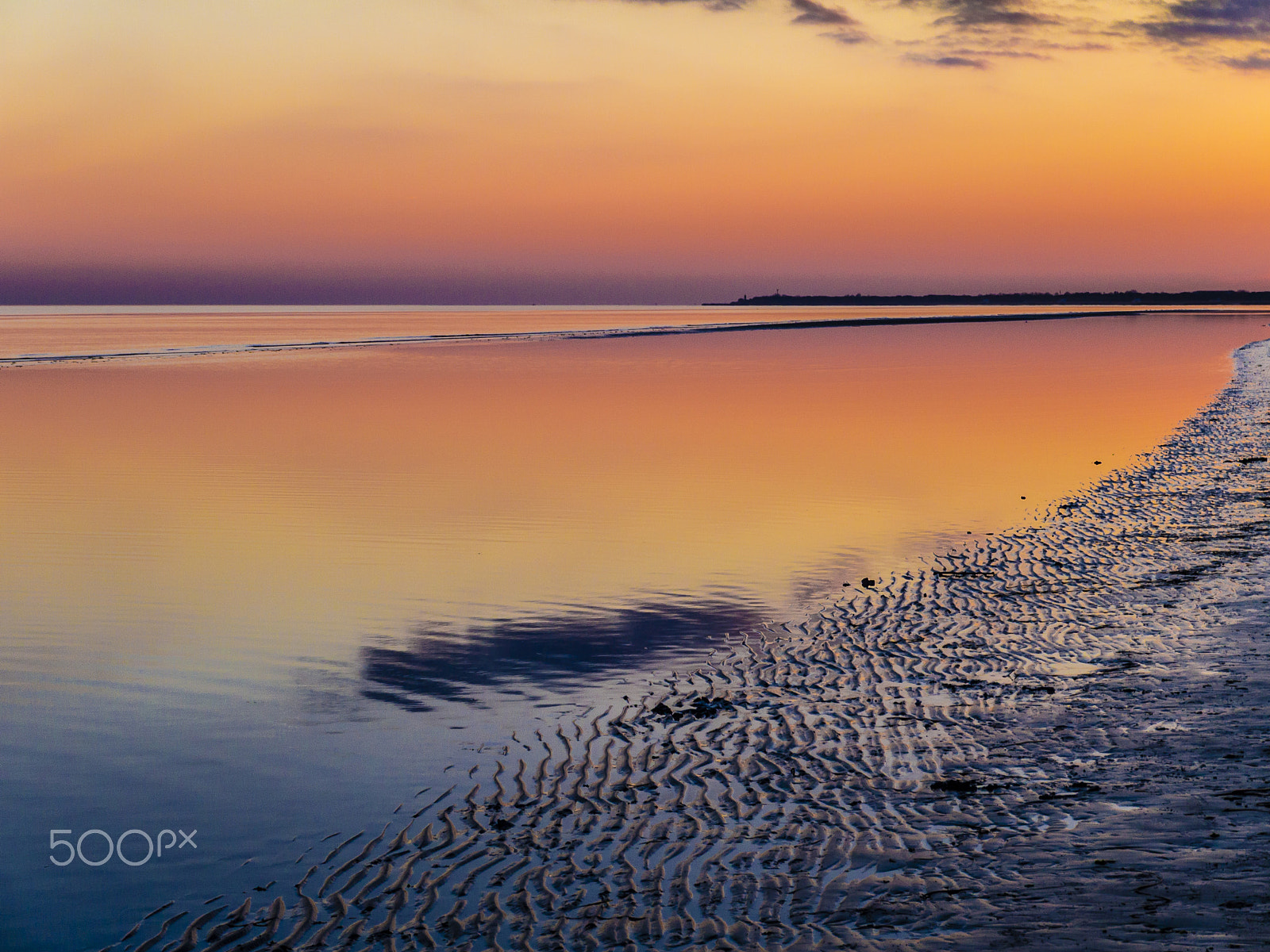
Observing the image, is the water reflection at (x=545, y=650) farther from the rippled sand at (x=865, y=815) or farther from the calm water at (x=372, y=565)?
the rippled sand at (x=865, y=815)

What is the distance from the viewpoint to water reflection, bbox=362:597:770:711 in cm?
1029

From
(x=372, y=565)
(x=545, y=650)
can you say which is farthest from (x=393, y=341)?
(x=545, y=650)

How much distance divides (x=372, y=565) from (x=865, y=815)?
382 inches

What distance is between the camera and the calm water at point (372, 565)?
7.96 meters

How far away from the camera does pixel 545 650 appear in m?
11.4

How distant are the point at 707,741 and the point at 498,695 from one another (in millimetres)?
2253

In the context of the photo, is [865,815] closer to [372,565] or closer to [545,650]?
[545,650]

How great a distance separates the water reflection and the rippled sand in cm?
74

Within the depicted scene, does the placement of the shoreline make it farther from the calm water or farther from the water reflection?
the water reflection

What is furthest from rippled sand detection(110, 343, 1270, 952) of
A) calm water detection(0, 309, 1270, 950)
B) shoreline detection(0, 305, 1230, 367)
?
shoreline detection(0, 305, 1230, 367)

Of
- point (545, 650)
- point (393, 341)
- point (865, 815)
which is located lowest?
point (545, 650)

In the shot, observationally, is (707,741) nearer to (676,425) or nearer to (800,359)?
(676,425)

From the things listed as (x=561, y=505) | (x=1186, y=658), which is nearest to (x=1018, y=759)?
(x=1186, y=658)

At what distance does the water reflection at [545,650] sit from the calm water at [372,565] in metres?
0.05
